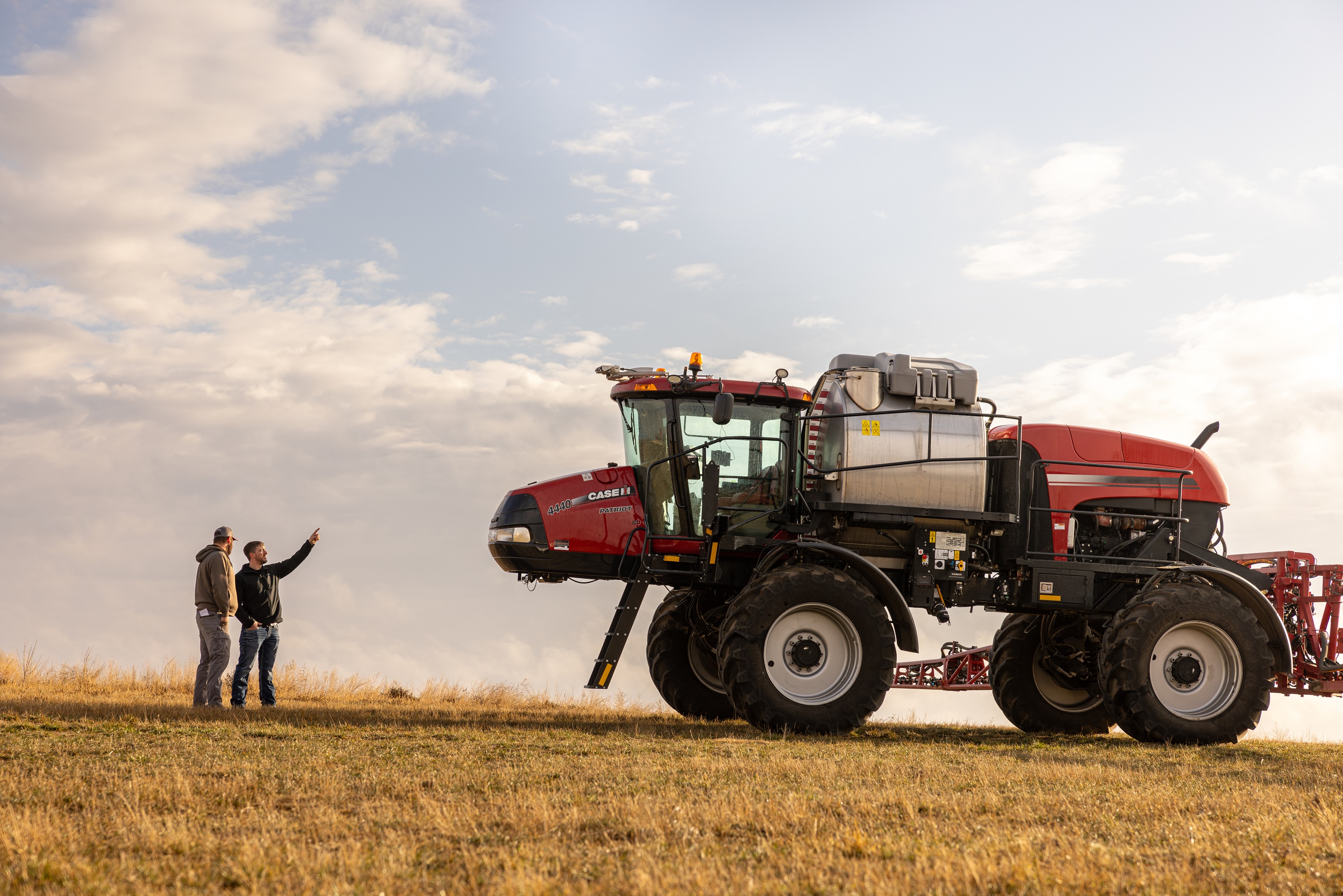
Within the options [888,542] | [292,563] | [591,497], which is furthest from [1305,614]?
[292,563]

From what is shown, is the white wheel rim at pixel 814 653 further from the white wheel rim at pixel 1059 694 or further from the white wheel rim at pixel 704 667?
the white wheel rim at pixel 1059 694

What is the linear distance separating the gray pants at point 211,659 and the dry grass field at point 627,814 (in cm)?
203

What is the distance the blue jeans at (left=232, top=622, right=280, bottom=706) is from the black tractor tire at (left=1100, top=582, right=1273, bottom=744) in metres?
9.48

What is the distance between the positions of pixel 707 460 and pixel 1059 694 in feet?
19.1

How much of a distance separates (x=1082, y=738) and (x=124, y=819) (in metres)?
10.7

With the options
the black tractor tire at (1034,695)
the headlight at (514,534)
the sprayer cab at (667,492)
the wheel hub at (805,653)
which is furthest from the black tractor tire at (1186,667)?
the headlight at (514,534)

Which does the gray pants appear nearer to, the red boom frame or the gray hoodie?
the gray hoodie

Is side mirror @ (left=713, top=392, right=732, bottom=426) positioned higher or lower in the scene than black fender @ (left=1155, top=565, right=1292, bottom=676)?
higher

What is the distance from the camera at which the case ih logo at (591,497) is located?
480 inches

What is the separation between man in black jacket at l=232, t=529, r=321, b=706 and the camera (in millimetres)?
13102

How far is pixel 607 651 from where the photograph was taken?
1176cm

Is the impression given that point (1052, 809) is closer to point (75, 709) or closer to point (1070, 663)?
point (1070, 663)

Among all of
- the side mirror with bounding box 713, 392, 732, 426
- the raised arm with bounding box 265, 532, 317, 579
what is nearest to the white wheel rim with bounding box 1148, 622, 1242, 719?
the side mirror with bounding box 713, 392, 732, 426

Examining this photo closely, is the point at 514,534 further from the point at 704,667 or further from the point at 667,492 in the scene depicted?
the point at 704,667
